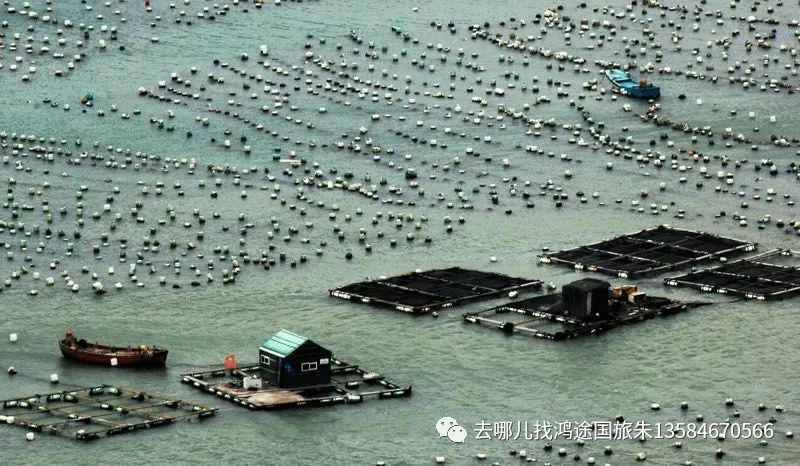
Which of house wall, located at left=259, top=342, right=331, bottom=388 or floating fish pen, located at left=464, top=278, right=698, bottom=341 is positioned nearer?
house wall, located at left=259, top=342, right=331, bottom=388

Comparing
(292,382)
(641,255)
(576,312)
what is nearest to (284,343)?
(292,382)

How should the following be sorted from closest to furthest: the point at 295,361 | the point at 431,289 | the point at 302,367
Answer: the point at 295,361 → the point at 302,367 → the point at 431,289

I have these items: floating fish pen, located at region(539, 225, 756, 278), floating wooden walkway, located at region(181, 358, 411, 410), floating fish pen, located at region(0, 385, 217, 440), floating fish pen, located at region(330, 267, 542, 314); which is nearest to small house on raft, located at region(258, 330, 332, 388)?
floating wooden walkway, located at region(181, 358, 411, 410)

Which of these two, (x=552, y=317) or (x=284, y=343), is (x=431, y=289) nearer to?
(x=552, y=317)

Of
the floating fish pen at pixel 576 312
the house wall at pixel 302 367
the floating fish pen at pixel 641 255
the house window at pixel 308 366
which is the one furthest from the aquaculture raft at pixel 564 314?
the house window at pixel 308 366

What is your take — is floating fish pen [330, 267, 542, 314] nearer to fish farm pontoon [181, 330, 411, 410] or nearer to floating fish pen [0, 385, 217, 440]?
fish farm pontoon [181, 330, 411, 410]

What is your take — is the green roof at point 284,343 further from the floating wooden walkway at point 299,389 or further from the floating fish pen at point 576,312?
the floating fish pen at point 576,312

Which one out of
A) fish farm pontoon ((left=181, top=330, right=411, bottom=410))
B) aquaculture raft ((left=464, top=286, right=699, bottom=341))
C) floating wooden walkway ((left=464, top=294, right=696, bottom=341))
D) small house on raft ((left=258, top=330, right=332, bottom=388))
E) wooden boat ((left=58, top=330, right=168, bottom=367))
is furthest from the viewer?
aquaculture raft ((left=464, top=286, right=699, bottom=341))
